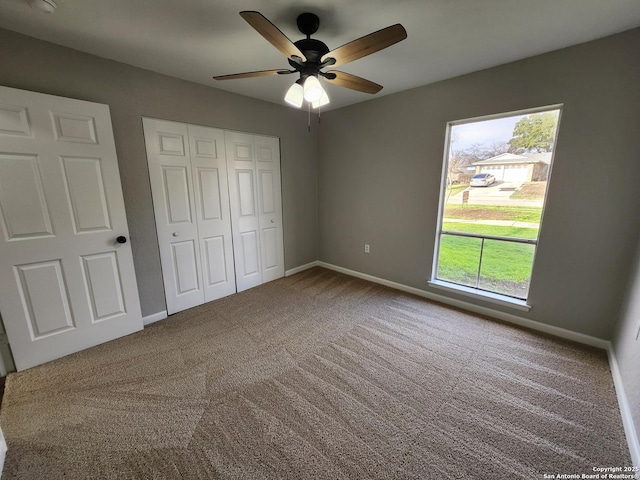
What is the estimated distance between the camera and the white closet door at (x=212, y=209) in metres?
2.76

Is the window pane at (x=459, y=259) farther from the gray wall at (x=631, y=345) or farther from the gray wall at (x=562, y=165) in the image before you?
the gray wall at (x=631, y=345)

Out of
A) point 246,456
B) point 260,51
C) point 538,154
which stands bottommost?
point 246,456

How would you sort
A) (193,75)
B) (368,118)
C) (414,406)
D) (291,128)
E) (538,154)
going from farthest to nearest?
(291,128), (368,118), (193,75), (538,154), (414,406)

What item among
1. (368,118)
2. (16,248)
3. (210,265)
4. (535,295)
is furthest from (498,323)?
(16,248)

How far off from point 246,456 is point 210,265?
2125mm

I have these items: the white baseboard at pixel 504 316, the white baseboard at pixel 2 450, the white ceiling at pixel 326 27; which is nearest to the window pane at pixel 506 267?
the white baseboard at pixel 504 316

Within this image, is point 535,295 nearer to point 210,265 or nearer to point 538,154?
point 538,154

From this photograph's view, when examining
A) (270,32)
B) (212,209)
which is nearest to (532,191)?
(270,32)

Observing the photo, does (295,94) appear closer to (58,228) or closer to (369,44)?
(369,44)

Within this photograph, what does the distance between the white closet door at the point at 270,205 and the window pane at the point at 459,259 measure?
222cm

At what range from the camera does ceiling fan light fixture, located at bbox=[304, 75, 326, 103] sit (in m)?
1.59

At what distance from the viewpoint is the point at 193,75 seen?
2.46m

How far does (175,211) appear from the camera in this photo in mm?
2658

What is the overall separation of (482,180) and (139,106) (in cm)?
351
